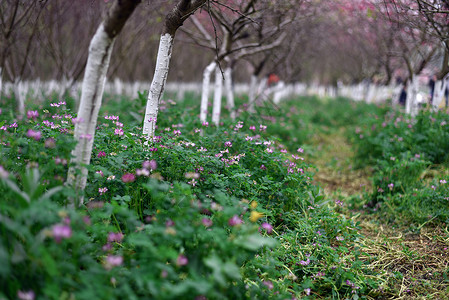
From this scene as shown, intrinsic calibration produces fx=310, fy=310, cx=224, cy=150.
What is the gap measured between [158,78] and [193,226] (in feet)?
7.00

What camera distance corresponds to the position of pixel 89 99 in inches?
90.8

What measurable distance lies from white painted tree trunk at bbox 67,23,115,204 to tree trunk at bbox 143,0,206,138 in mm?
982

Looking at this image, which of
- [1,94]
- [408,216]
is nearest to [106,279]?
[408,216]

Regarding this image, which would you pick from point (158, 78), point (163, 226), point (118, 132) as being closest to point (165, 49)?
A: point (158, 78)

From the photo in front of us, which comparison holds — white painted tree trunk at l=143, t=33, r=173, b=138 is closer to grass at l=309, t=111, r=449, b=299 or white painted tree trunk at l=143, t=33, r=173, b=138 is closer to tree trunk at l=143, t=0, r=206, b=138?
tree trunk at l=143, t=0, r=206, b=138

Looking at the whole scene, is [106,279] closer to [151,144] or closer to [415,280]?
[151,144]

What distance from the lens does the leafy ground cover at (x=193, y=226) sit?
5.81 ft

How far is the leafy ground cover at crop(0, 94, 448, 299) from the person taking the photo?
1.77 meters

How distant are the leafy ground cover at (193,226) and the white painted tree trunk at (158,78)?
26 centimetres

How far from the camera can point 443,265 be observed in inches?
124

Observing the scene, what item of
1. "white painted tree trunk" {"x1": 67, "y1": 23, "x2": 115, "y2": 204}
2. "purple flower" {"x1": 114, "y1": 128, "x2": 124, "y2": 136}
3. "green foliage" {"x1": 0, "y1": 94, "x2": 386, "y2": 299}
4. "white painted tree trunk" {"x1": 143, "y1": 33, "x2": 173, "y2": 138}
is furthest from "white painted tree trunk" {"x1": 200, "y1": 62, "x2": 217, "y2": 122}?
"white painted tree trunk" {"x1": 67, "y1": 23, "x2": 115, "y2": 204}

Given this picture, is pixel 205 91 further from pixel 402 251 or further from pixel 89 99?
pixel 402 251

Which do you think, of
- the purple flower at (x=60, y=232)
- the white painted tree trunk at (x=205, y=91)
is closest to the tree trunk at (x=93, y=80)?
the purple flower at (x=60, y=232)

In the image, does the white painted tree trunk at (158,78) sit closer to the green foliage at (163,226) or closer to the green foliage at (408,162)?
the green foliage at (163,226)
